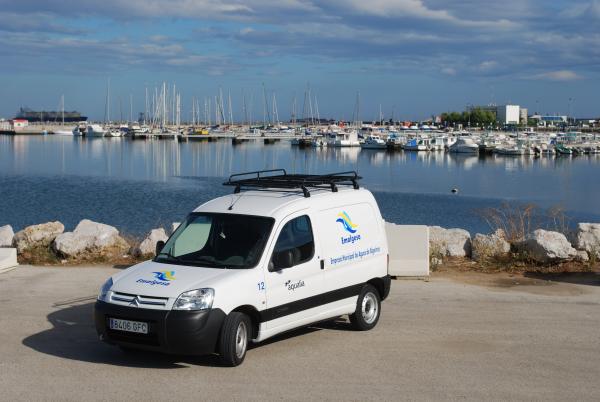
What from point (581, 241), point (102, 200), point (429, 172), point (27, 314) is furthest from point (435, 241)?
point (429, 172)

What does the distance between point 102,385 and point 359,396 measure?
2563 millimetres

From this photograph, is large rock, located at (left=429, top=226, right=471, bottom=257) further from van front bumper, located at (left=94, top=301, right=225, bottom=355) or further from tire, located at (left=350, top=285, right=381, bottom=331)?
Result: van front bumper, located at (left=94, top=301, right=225, bottom=355)

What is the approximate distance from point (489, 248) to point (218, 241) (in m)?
7.94

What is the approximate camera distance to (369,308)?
34.9 feet

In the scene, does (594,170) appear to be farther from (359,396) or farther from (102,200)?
(359,396)

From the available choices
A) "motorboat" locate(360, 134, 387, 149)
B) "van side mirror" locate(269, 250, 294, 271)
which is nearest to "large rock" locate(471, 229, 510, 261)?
"van side mirror" locate(269, 250, 294, 271)

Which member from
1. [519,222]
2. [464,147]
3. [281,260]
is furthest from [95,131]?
[281,260]

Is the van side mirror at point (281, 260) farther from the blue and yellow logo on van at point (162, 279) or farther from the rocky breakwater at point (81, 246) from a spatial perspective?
the rocky breakwater at point (81, 246)

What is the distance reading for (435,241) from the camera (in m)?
16.4

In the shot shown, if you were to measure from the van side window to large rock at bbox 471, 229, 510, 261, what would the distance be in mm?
7205

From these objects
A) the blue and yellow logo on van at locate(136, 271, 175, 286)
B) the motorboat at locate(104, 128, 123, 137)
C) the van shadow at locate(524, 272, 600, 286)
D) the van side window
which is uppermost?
the motorboat at locate(104, 128, 123, 137)

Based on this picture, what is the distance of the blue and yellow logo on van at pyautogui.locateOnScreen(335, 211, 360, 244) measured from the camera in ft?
33.6

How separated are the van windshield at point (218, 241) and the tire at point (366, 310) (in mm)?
1830

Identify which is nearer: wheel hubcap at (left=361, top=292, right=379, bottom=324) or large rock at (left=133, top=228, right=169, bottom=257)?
wheel hubcap at (left=361, top=292, right=379, bottom=324)
